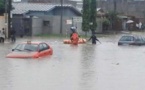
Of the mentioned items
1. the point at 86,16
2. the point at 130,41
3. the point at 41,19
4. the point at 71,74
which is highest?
the point at 86,16

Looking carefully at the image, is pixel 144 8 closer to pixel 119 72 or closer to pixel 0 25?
pixel 0 25

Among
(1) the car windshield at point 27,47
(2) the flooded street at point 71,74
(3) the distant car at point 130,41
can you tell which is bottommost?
(3) the distant car at point 130,41

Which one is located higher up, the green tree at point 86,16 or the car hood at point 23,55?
the green tree at point 86,16

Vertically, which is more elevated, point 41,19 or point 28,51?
point 41,19

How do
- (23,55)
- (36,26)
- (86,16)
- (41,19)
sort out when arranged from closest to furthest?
(23,55), (86,16), (36,26), (41,19)

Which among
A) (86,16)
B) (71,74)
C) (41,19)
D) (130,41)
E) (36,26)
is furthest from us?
(41,19)

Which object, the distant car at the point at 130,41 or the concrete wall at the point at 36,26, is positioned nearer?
the distant car at the point at 130,41

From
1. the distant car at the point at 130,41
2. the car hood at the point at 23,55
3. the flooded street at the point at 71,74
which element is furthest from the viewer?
the distant car at the point at 130,41

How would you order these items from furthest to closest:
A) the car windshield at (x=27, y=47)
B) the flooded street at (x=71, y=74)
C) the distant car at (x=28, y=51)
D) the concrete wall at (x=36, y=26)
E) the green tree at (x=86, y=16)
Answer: the concrete wall at (x=36, y=26), the green tree at (x=86, y=16), the car windshield at (x=27, y=47), the distant car at (x=28, y=51), the flooded street at (x=71, y=74)

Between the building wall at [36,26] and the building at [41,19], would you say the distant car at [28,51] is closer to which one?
the building at [41,19]

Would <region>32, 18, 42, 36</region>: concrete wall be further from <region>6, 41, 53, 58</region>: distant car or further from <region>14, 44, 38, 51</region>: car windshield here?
<region>14, 44, 38, 51</region>: car windshield

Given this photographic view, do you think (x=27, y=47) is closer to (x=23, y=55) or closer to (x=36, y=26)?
(x=23, y=55)

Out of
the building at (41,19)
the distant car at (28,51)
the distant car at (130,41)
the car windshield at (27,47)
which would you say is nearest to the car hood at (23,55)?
the distant car at (28,51)

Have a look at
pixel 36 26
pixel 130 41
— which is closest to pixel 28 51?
pixel 130 41
